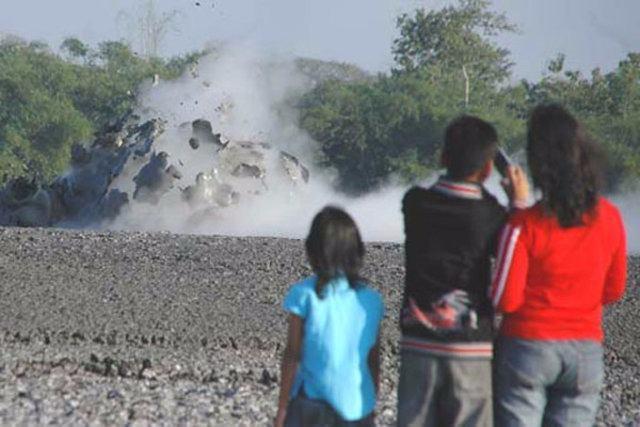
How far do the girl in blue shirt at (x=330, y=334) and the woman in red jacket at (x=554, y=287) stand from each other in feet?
1.67

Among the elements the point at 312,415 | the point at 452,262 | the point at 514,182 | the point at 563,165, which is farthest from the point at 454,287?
the point at 312,415

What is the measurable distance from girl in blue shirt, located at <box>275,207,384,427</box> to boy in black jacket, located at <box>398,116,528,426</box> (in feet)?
0.55

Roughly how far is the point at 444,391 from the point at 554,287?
0.55 m

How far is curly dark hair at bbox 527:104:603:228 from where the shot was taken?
6.55 m

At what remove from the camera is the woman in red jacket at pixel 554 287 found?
21.4 ft

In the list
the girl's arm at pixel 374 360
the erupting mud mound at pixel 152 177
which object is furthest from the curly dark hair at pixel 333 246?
the erupting mud mound at pixel 152 177

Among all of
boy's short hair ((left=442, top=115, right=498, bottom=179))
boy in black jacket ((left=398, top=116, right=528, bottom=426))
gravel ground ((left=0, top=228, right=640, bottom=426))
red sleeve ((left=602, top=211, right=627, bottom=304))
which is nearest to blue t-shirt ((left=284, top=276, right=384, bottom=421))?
boy in black jacket ((left=398, top=116, right=528, bottom=426))

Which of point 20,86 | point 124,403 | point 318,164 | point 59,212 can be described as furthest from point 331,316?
point 20,86

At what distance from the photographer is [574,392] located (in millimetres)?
6637

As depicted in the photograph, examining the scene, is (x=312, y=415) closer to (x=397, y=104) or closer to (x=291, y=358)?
(x=291, y=358)

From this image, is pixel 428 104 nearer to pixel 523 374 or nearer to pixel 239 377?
pixel 239 377

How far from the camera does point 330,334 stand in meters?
6.61

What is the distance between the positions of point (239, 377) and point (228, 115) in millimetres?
24777

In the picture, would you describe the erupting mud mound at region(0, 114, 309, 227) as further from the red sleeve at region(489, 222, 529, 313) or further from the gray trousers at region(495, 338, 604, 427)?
the red sleeve at region(489, 222, 529, 313)
